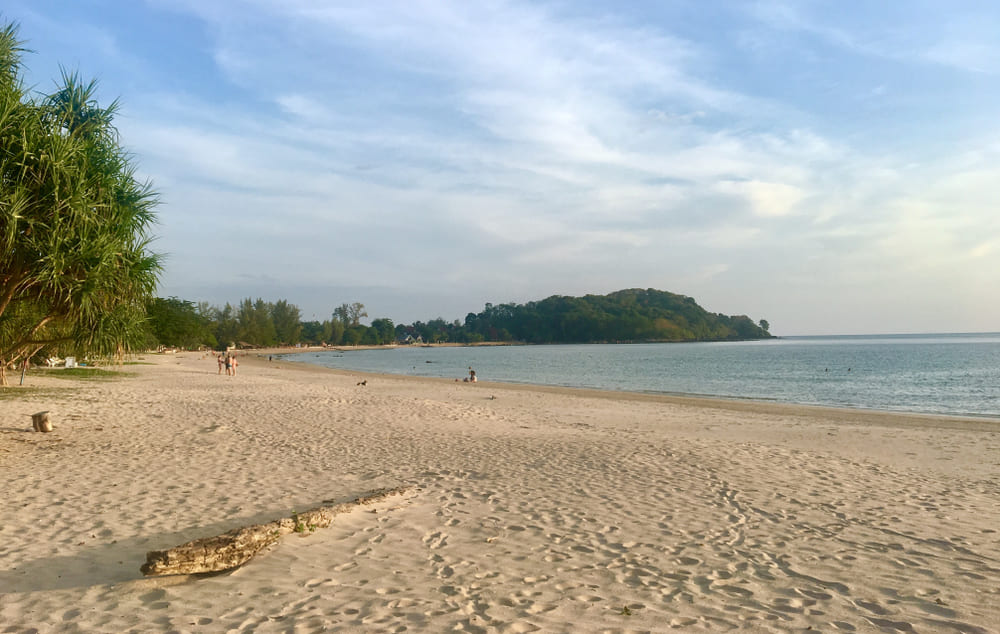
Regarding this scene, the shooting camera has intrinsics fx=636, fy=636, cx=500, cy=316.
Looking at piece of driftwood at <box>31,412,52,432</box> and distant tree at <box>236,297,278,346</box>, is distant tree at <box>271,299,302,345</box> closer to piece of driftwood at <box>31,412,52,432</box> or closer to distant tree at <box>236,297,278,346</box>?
distant tree at <box>236,297,278,346</box>

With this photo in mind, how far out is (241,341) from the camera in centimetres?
14275

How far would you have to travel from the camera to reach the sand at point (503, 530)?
4660 millimetres

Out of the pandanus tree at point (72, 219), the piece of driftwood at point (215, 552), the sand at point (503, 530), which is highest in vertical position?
the pandanus tree at point (72, 219)

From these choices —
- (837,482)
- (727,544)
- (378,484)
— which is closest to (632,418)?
(837,482)

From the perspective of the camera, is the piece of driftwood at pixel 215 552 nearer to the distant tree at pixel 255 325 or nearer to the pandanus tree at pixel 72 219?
the pandanus tree at pixel 72 219

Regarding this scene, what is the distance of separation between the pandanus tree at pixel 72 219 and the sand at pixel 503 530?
7.85ft

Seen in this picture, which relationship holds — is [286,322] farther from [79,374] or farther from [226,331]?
[79,374]

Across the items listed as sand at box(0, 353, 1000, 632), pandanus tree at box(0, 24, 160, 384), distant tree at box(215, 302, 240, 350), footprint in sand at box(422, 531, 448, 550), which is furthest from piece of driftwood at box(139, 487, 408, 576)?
distant tree at box(215, 302, 240, 350)

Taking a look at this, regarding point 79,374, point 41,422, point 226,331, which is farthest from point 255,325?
point 41,422

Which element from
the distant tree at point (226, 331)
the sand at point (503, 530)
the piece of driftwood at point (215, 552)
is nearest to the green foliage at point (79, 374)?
the sand at point (503, 530)

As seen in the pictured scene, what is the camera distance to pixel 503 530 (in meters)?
6.73

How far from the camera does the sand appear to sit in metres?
4.66

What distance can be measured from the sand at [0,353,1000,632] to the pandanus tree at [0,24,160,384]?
2.39 metres

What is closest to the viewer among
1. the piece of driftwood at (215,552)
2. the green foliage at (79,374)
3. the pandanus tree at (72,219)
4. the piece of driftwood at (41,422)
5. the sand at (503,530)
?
the sand at (503,530)
